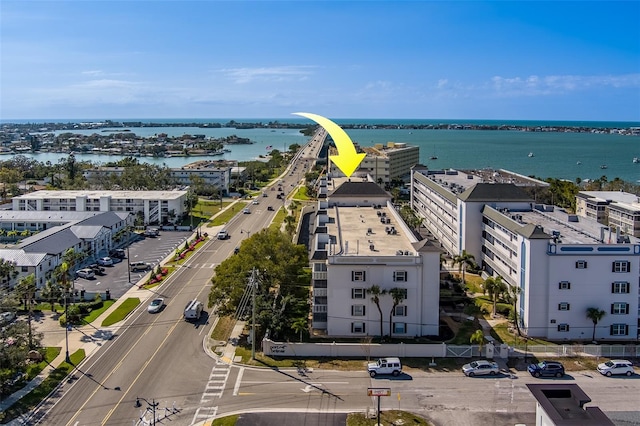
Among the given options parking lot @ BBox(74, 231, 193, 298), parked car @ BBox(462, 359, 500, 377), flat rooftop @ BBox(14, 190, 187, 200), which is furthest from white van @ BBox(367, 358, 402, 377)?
flat rooftop @ BBox(14, 190, 187, 200)

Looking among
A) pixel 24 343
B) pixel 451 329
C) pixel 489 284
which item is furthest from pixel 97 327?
pixel 489 284

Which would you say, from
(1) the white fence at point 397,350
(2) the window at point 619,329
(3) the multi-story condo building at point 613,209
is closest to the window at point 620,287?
(2) the window at point 619,329

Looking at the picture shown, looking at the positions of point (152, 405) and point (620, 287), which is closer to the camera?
point (152, 405)

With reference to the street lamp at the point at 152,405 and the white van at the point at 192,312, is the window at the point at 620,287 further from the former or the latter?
the street lamp at the point at 152,405

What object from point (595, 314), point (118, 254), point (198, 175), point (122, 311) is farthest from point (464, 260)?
point (198, 175)

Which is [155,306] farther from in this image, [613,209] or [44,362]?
[613,209]

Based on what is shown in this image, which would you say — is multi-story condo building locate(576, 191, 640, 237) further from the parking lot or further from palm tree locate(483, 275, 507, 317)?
the parking lot
